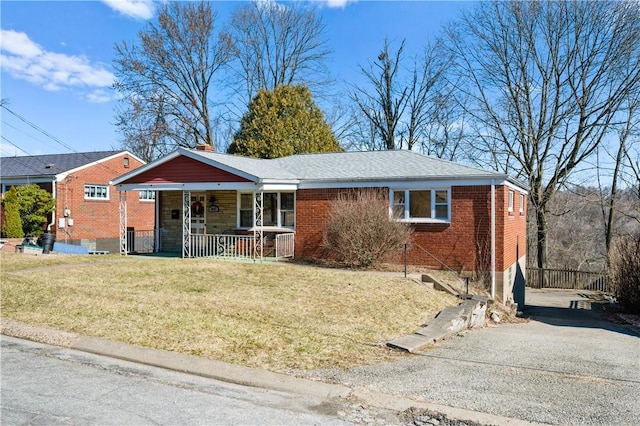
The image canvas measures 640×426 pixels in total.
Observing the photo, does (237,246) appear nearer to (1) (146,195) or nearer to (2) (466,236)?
(2) (466,236)

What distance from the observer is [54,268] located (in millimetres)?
13703

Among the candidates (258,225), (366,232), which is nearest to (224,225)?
(258,225)

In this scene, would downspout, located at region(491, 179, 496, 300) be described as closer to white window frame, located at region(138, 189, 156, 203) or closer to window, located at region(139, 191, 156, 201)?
white window frame, located at region(138, 189, 156, 203)

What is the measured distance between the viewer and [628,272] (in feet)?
44.4

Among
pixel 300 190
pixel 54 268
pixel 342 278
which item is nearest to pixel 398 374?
pixel 342 278

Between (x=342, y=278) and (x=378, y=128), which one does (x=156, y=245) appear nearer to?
(x=342, y=278)

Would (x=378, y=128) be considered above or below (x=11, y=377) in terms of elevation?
above

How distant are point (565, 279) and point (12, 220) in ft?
97.5

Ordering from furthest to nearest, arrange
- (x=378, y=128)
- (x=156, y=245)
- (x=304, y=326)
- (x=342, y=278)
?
(x=378, y=128) → (x=156, y=245) → (x=342, y=278) → (x=304, y=326)

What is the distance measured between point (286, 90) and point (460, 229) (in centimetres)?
2067

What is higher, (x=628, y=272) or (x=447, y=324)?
(x=628, y=272)

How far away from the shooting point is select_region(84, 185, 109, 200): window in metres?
27.9

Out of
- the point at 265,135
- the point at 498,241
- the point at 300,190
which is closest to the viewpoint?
the point at 498,241

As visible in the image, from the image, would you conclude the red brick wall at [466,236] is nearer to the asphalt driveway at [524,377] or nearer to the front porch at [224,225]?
the front porch at [224,225]
